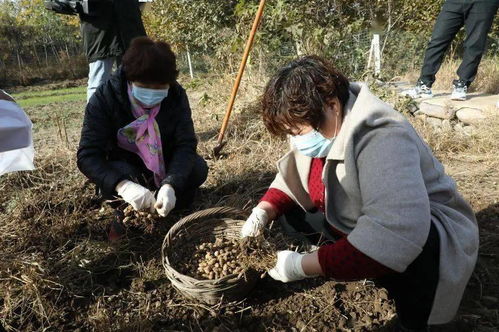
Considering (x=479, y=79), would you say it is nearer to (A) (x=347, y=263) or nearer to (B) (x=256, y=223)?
(B) (x=256, y=223)

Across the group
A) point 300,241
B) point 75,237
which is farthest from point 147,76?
point 300,241

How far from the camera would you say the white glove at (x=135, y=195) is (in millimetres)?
1842

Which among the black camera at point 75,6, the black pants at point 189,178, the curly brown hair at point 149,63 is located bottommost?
the black pants at point 189,178

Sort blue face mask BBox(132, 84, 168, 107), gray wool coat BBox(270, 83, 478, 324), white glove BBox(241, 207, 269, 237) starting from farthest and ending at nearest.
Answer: blue face mask BBox(132, 84, 168, 107)
white glove BBox(241, 207, 269, 237)
gray wool coat BBox(270, 83, 478, 324)

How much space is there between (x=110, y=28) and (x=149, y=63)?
1.65 metres

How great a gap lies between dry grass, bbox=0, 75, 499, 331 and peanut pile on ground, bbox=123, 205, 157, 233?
7cm

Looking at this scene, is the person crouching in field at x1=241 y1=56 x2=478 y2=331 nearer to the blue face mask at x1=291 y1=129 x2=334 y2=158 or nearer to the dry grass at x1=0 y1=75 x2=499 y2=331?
the blue face mask at x1=291 y1=129 x2=334 y2=158

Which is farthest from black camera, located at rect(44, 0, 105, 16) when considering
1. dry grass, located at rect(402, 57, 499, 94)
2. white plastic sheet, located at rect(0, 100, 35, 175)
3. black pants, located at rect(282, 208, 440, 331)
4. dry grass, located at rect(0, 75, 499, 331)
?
dry grass, located at rect(402, 57, 499, 94)

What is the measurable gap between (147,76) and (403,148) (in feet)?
4.20

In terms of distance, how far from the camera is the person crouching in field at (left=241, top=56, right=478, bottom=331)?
44.3 inches

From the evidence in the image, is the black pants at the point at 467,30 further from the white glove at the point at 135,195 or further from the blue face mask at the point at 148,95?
the white glove at the point at 135,195

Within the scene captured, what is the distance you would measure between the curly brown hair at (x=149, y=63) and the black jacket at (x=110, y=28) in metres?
1.44

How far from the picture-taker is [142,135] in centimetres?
206

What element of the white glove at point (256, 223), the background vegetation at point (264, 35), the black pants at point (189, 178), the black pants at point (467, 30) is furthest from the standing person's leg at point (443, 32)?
the white glove at point (256, 223)
